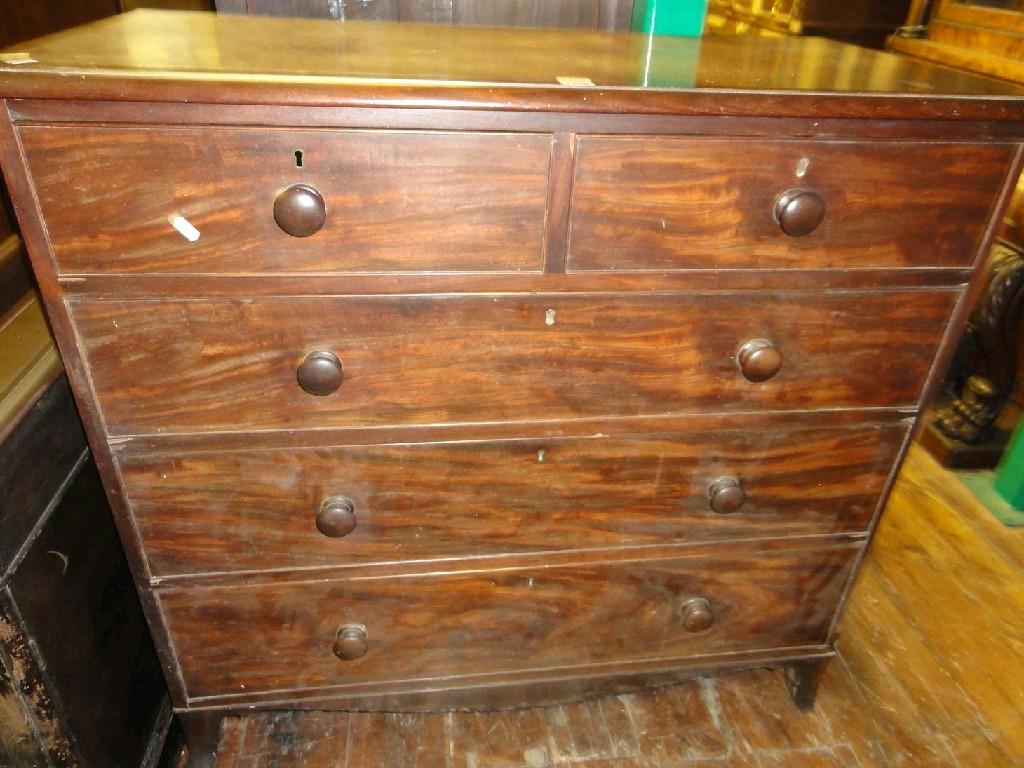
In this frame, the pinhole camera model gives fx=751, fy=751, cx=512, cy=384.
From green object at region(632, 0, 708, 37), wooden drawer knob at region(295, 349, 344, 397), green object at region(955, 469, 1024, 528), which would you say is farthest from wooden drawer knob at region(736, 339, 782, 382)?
green object at region(955, 469, 1024, 528)

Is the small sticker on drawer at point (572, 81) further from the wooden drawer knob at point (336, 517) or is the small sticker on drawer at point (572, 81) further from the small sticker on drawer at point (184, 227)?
the wooden drawer knob at point (336, 517)

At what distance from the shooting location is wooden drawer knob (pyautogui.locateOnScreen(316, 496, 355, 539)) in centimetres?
106

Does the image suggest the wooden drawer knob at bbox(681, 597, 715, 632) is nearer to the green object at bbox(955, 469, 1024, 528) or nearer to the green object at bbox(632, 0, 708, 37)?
the green object at bbox(632, 0, 708, 37)

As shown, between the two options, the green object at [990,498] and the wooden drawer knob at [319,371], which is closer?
the wooden drawer knob at [319,371]

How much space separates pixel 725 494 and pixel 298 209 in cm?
74

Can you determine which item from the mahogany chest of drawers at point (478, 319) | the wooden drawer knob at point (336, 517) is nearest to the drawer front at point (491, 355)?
the mahogany chest of drawers at point (478, 319)

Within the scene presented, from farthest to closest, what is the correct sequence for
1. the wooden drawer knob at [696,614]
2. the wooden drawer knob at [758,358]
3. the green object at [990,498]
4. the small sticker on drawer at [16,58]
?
the green object at [990,498]
the wooden drawer knob at [696,614]
the wooden drawer knob at [758,358]
the small sticker on drawer at [16,58]

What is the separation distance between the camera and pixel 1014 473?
207 centimetres

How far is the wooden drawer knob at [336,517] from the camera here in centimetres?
106

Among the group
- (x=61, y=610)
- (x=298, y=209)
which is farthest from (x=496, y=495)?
(x=61, y=610)

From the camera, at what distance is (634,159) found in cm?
89

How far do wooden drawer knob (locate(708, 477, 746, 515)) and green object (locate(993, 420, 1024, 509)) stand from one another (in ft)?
4.49

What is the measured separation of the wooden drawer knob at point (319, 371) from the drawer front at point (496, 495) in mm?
116

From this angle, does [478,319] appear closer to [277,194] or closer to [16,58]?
[277,194]
